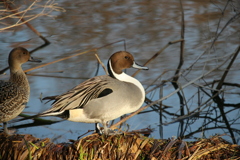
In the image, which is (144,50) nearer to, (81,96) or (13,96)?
(13,96)

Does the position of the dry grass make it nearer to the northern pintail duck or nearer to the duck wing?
the duck wing

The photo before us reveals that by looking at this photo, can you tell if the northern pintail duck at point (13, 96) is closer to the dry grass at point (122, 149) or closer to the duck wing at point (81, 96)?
the duck wing at point (81, 96)

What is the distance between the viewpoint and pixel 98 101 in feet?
11.1

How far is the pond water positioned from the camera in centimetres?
456

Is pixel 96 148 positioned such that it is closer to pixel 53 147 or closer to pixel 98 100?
pixel 53 147

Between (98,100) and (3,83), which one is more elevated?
(3,83)

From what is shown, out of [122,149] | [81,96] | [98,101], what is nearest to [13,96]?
[81,96]

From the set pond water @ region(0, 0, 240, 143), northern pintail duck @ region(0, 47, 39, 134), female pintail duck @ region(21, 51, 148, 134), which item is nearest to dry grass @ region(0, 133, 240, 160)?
female pintail duck @ region(21, 51, 148, 134)

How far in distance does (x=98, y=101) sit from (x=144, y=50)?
11.4ft

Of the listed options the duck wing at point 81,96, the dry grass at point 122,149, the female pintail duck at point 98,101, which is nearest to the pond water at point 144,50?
the female pintail duck at point 98,101

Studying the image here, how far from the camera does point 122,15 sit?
8.71 meters

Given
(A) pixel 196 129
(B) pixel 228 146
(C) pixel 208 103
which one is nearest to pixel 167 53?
(C) pixel 208 103

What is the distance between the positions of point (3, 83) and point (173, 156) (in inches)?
84.3

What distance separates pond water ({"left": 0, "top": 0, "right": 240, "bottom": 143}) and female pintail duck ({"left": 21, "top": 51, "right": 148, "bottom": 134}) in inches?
12.9
